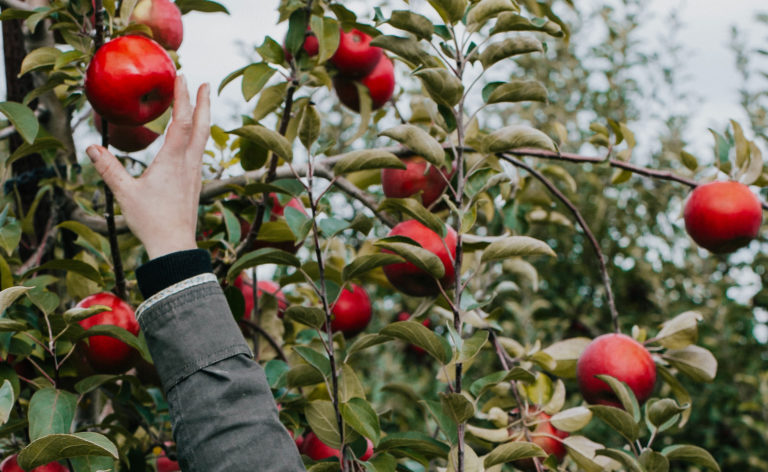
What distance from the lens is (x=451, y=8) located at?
1.02m

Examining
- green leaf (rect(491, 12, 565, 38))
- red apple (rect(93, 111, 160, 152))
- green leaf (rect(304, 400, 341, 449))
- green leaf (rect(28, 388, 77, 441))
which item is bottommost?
green leaf (rect(304, 400, 341, 449))

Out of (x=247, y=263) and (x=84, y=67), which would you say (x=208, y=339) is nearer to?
(x=247, y=263)

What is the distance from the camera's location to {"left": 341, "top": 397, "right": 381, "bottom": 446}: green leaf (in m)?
0.90

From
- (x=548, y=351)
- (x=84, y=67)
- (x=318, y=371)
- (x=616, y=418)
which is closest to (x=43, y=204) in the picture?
(x=84, y=67)

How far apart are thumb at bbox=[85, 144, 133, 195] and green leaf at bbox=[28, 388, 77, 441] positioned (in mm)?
272

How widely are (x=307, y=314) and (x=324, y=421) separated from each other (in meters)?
0.15

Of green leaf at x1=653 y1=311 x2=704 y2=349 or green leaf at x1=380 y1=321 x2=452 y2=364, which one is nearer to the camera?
green leaf at x1=380 y1=321 x2=452 y2=364

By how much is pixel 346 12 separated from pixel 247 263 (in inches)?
18.9

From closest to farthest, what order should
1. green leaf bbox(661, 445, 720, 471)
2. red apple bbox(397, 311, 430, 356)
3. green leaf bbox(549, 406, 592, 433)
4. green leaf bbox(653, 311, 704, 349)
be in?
green leaf bbox(661, 445, 720, 471), green leaf bbox(549, 406, 592, 433), green leaf bbox(653, 311, 704, 349), red apple bbox(397, 311, 430, 356)

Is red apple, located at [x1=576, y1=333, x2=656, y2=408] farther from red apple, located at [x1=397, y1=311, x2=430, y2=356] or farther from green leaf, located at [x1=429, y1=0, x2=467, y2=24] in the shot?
green leaf, located at [x1=429, y1=0, x2=467, y2=24]

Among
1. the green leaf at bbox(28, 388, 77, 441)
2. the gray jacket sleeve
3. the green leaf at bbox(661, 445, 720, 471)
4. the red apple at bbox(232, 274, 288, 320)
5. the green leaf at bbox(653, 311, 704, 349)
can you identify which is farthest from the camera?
the red apple at bbox(232, 274, 288, 320)

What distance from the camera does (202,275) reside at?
0.77 metres

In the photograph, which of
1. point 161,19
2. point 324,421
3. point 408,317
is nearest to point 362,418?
point 324,421

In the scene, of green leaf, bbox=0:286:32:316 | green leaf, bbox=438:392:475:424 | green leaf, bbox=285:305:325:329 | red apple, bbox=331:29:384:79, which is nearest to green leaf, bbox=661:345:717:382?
green leaf, bbox=438:392:475:424
